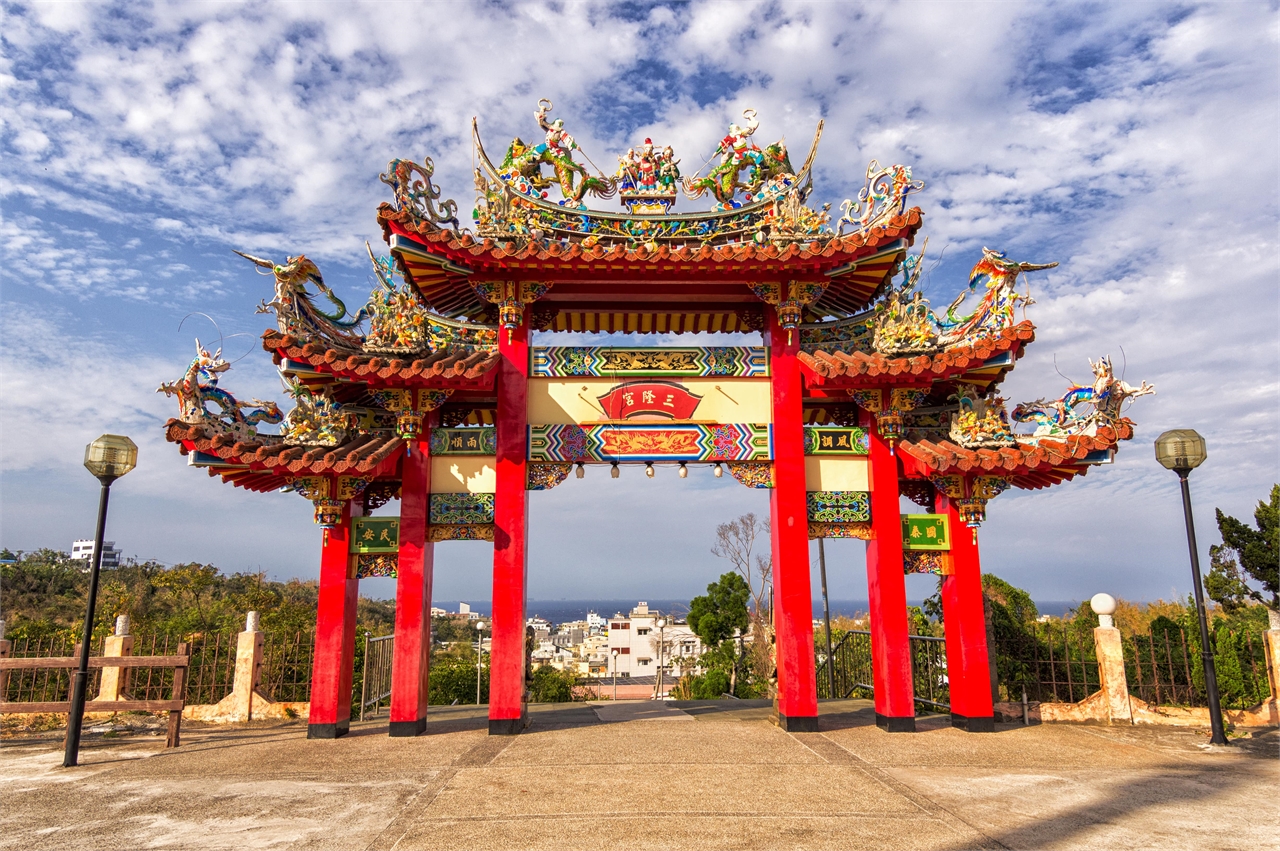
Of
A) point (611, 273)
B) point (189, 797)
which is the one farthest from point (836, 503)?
point (189, 797)

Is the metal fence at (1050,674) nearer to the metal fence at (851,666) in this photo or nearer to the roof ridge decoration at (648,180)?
the metal fence at (851,666)

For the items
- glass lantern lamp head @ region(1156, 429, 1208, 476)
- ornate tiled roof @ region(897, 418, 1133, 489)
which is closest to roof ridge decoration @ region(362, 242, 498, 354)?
ornate tiled roof @ region(897, 418, 1133, 489)

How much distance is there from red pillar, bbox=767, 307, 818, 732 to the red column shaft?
4945mm

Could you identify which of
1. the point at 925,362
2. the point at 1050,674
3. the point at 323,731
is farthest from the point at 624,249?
the point at 1050,674

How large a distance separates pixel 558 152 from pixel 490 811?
9416 mm

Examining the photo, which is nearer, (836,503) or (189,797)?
(189,797)

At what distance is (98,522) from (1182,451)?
13.7 metres

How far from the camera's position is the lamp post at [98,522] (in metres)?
8.35

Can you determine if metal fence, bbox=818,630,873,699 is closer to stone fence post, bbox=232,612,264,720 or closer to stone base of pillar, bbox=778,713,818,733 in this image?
stone base of pillar, bbox=778,713,818,733

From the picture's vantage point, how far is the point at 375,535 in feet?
34.2

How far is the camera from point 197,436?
31.1ft

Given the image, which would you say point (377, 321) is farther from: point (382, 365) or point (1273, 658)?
point (1273, 658)

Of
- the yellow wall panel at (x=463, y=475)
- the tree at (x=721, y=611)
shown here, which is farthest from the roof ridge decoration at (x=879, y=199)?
the tree at (x=721, y=611)

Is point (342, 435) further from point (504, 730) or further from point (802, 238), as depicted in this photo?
point (802, 238)
